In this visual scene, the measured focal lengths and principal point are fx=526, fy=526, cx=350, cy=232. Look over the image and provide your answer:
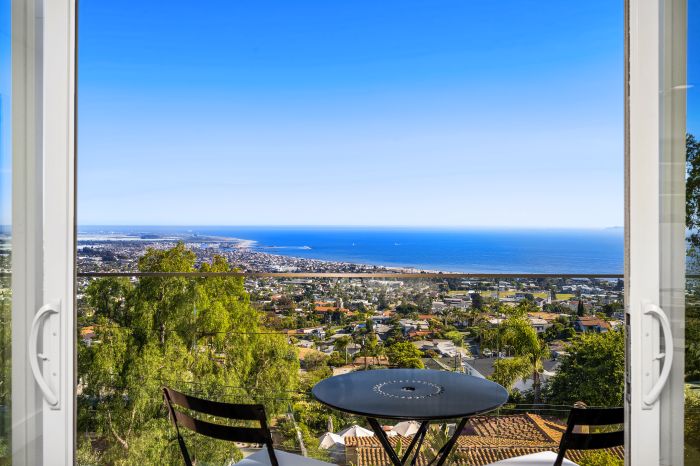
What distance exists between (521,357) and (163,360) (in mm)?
2509

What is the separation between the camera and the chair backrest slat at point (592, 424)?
1870 mm

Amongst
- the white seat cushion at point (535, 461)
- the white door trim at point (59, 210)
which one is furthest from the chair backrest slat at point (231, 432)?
the white seat cushion at point (535, 461)

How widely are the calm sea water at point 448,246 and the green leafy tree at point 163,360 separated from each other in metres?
13.5

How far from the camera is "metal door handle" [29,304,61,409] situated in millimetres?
1261

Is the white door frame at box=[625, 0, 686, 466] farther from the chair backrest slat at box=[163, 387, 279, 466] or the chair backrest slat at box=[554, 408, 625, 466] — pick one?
the chair backrest slat at box=[163, 387, 279, 466]

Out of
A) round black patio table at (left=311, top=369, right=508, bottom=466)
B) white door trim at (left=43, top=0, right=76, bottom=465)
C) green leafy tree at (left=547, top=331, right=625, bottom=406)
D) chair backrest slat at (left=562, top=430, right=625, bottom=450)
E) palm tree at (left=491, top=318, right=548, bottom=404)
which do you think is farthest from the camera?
palm tree at (left=491, top=318, right=548, bottom=404)

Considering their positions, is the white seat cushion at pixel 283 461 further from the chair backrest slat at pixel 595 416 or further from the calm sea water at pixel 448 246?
the calm sea water at pixel 448 246

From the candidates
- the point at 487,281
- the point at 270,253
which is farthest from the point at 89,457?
the point at 270,253

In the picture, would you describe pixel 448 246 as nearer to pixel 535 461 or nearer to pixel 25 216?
pixel 535 461

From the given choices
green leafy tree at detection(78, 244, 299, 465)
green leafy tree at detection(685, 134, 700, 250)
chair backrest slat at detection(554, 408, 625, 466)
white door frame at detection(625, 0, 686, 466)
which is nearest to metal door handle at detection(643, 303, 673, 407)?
white door frame at detection(625, 0, 686, 466)

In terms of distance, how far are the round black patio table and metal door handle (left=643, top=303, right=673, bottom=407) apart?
2.90ft

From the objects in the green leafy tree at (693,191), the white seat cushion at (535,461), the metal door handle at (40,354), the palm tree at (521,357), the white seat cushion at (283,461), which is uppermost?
the green leafy tree at (693,191)

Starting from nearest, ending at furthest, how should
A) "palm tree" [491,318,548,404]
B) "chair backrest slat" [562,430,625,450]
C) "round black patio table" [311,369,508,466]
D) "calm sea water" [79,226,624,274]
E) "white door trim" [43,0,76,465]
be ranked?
"white door trim" [43,0,76,465], "chair backrest slat" [562,430,625,450], "round black patio table" [311,369,508,466], "palm tree" [491,318,548,404], "calm sea water" [79,226,624,274]

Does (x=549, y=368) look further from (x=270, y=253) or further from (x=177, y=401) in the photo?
(x=270, y=253)
